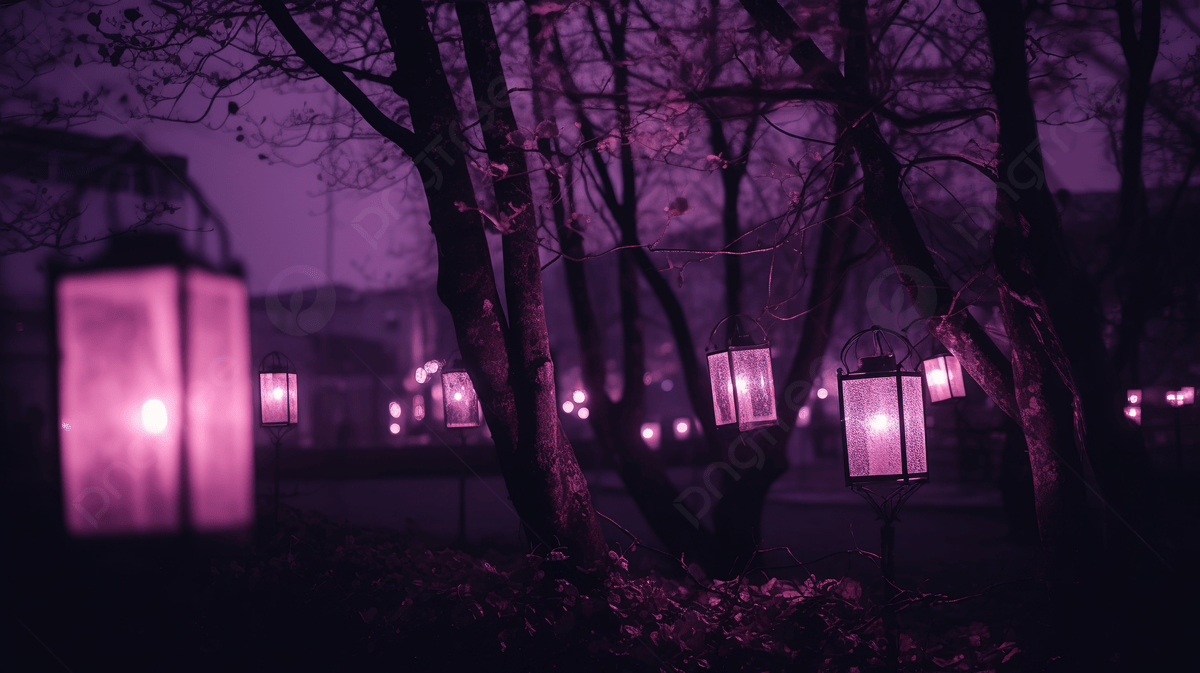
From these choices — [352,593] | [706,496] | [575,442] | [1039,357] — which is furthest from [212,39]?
[575,442]

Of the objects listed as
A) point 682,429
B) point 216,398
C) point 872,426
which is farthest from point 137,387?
point 682,429

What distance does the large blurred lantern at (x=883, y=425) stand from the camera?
3520 millimetres

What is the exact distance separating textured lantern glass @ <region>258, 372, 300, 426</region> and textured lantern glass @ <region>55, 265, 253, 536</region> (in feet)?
3.55

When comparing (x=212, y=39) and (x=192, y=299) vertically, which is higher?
(x=212, y=39)

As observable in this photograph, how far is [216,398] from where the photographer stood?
26.4 feet

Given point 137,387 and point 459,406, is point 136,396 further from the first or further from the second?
point 459,406

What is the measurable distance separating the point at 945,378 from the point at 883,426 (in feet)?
13.5

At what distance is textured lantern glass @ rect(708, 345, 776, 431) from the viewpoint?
4938 millimetres

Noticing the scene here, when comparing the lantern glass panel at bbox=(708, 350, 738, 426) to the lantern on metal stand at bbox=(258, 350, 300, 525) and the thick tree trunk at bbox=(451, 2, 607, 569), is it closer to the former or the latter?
the thick tree trunk at bbox=(451, 2, 607, 569)

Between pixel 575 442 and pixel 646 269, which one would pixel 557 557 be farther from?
pixel 575 442

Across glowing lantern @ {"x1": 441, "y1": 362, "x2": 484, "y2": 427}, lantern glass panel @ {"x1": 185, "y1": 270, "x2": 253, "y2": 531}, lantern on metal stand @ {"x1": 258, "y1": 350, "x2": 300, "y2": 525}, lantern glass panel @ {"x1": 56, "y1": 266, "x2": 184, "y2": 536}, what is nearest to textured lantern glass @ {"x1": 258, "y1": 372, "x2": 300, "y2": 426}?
lantern on metal stand @ {"x1": 258, "y1": 350, "x2": 300, "y2": 525}

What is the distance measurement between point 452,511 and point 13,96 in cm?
1290

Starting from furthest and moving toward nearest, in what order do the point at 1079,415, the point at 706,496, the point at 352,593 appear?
the point at 706,496
the point at 352,593
the point at 1079,415

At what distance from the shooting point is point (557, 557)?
406cm
